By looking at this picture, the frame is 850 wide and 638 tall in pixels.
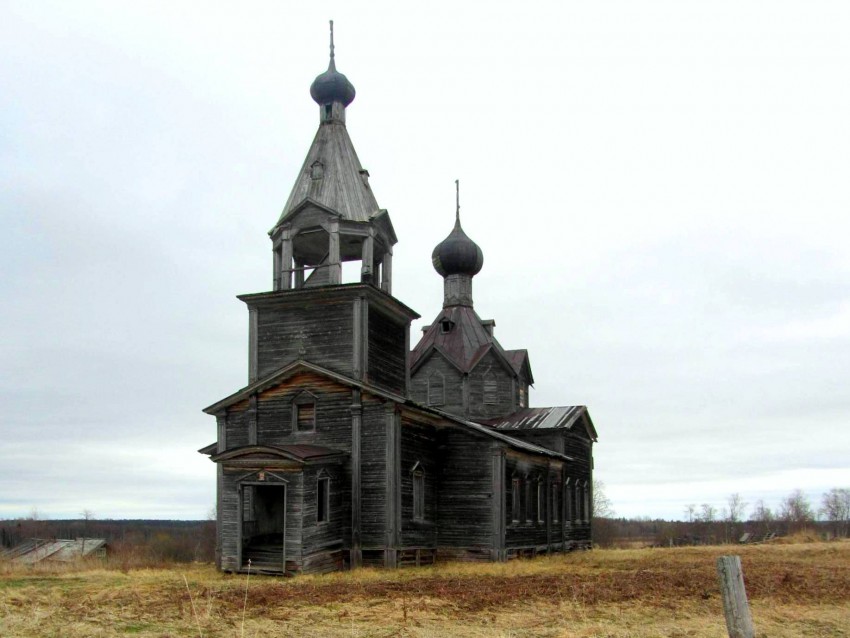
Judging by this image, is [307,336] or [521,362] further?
[521,362]

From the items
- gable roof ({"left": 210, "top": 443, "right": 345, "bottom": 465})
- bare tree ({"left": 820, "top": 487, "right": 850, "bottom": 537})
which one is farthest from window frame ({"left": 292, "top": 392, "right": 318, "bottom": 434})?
bare tree ({"left": 820, "top": 487, "right": 850, "bottom": 537})

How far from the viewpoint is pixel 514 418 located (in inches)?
1561

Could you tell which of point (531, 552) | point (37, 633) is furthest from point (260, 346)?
point (37, 633)

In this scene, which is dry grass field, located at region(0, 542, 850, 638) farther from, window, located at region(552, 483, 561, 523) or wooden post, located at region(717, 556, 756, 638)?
window, located at region(552, 483, 561, 523)

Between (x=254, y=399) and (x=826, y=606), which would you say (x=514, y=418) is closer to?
(x=254, y=399)

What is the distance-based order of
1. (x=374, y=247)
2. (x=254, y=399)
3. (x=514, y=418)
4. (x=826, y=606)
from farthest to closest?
1. (x=514, y=418)
2. (x=374, y=247)
3. (x=254, y=399)
4. (x=826, y=606)

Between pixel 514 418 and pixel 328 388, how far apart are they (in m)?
15.0

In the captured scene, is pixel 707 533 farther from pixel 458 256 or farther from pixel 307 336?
pixel 307 336

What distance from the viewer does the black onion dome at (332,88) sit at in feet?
103

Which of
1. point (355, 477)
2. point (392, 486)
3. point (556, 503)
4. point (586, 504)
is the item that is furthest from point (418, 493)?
point (586, 504)

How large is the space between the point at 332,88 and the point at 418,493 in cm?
1410

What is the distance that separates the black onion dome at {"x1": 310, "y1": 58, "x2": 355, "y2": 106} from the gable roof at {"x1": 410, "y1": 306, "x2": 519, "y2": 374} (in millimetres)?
13085

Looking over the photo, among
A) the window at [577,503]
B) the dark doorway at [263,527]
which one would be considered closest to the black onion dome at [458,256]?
the window at [577,503]

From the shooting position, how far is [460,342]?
40.9 meters
